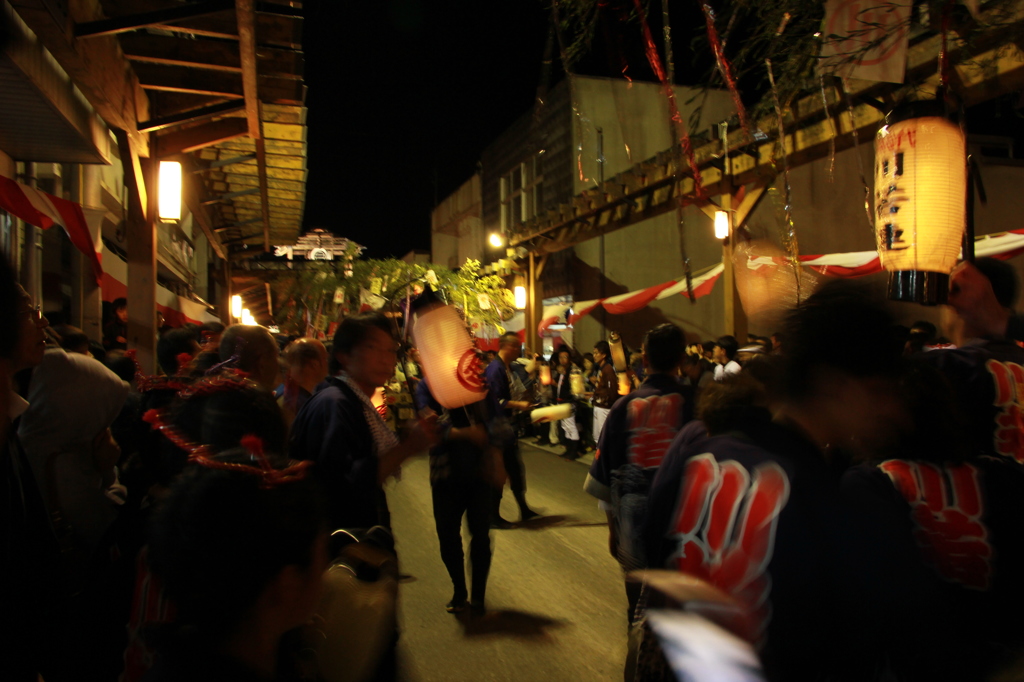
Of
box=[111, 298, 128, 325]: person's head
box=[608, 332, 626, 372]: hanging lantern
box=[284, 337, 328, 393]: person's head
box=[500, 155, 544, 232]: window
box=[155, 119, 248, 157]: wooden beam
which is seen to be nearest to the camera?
box=[284, 337, 328, 393]: person's head

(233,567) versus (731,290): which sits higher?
(731,290)

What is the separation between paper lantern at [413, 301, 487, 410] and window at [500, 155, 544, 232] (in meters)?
16.0

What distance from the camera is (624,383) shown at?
372 inches

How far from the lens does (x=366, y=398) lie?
287 centimetres

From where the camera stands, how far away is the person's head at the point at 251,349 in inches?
118

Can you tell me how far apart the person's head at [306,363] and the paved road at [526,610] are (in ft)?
6.03

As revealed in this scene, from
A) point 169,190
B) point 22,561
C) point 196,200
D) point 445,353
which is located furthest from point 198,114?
point 22,561

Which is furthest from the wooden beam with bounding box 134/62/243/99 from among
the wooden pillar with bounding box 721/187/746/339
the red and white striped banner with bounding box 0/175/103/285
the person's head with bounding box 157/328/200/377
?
the wooden pillar with bounding box 721/187/746/339

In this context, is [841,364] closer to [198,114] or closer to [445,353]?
[445,353]

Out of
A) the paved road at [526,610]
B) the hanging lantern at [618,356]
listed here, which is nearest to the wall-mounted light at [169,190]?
the paved road at [526,610]

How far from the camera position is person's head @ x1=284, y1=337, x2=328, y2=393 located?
409 cm

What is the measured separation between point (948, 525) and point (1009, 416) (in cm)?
89

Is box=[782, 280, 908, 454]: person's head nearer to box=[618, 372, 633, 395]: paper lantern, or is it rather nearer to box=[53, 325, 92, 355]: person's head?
box=[53, 325, 92, 355]: person's head

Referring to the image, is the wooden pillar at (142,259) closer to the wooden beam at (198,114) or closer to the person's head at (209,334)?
the wooden beam at (198,114)
